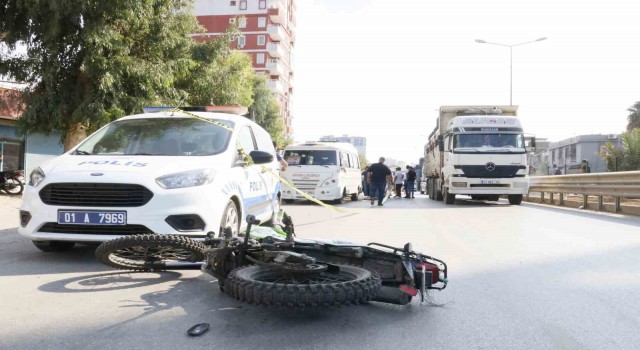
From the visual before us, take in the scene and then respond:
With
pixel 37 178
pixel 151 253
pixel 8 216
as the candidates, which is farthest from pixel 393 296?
pixel 8 216

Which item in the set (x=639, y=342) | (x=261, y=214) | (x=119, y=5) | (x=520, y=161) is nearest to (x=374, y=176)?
(x=520, y=161)

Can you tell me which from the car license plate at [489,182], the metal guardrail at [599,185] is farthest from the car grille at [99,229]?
the car license plate at [489,182]

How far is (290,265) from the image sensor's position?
332 centimetres

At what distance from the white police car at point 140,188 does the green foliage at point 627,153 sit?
737 inches

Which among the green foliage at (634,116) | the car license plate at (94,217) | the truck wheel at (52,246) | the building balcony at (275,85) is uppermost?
the building balcony at (275,85)

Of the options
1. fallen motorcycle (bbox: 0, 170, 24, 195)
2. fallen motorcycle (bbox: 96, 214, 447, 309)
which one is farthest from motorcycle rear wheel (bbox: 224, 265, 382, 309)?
fallen motorcycle (bbox: 0, 170, 24, 195)

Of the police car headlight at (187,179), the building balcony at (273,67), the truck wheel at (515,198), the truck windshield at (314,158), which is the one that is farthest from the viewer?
the building balcony at (273,67)

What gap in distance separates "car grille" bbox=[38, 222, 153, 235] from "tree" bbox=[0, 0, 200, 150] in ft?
27.2

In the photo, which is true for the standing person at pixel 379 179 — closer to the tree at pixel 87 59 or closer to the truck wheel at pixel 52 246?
the tree at pixel 87 59

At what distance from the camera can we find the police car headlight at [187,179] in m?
4.82

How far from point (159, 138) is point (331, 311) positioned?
11.0 feet

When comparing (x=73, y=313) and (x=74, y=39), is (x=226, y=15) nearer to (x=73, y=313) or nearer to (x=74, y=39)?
(x=74, y=39)

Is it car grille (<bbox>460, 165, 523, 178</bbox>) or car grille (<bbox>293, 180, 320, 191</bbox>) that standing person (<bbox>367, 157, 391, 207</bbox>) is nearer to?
Result: car grille (<bbox>293, 180, 320, 191</bbox>)

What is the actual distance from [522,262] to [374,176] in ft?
36.2
